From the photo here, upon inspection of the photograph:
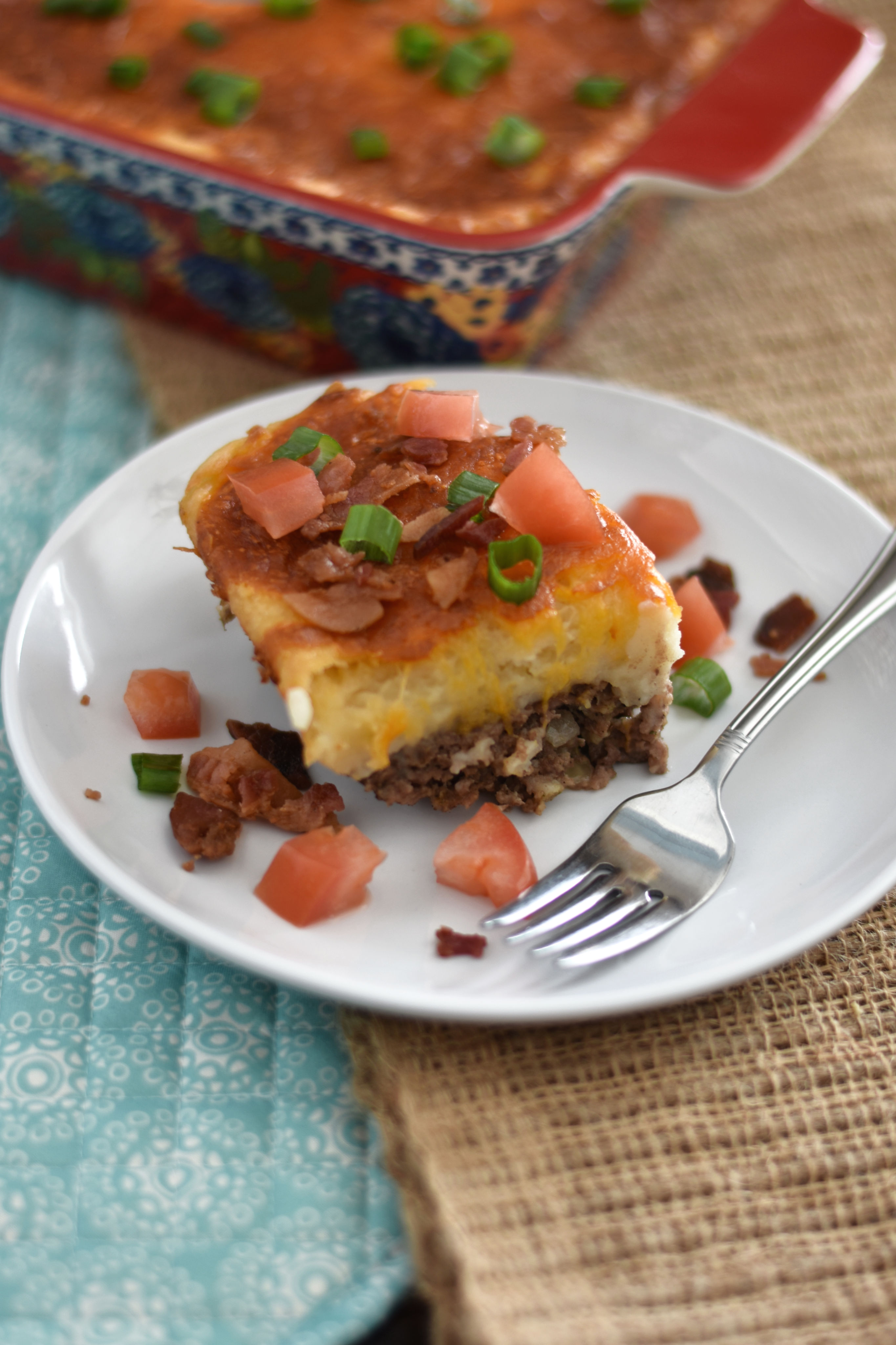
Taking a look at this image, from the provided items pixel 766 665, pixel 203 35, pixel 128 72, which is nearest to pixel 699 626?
pixel 766 665

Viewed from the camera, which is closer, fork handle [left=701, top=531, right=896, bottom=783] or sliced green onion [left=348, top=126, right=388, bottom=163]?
fork handle [left=701, top=531, right=896, bottom=783]

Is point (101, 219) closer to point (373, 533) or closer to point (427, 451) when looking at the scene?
point (427, 451)

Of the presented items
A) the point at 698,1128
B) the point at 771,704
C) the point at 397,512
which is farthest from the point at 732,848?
the point at 397,512

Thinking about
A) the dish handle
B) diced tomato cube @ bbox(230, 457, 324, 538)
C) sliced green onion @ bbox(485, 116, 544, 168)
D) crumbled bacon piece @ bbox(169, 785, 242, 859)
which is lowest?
crumbled bacon piece @ bbox(169, 785, 242, 859)

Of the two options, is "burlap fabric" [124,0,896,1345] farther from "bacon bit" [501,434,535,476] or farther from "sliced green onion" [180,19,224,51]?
"sliced green onion" [180,19,224,51]

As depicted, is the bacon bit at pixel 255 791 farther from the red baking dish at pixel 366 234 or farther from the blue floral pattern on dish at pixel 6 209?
the blue floral pattern on dish at pixel 6 209

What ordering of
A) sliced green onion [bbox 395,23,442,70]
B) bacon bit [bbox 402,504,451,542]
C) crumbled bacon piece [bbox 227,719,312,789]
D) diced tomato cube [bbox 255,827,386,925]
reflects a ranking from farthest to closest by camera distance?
sliced green onion [bbox 395,23,442,70] → crumbled bacon piece [bbox 227,719,312,789] → bacon bit [bbox 402,504,451,542] → diced tomato cube [bbox 255,827,386,925]

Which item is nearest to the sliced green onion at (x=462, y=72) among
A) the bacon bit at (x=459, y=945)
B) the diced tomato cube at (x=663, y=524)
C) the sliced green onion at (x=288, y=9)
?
the sliced green onion at (x=288, y=9)

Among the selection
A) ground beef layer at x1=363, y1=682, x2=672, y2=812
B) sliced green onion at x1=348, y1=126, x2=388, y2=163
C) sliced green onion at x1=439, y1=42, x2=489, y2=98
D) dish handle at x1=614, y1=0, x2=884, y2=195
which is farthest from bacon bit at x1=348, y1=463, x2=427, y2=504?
sliced green onion at x1=439, y1=42, x2=489, y2=98
